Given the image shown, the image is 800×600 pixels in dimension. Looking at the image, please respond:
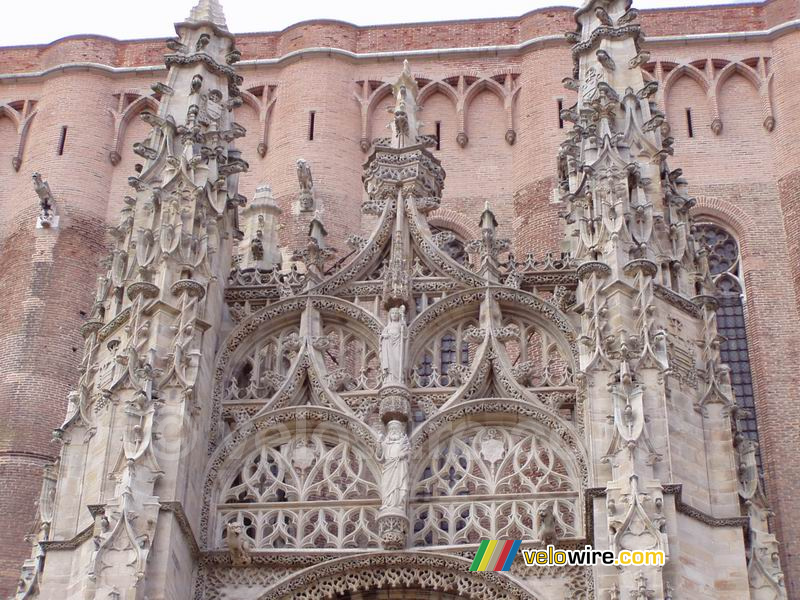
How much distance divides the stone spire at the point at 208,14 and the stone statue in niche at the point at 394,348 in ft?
17.1

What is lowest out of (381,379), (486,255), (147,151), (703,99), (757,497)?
(757,497)

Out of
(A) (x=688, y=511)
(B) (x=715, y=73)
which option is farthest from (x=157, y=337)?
(B) (x=715, y=73)

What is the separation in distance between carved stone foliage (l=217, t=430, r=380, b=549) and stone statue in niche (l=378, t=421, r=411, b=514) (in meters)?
0.27

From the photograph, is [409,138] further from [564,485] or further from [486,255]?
[564,485]

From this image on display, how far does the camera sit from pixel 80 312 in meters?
27.3

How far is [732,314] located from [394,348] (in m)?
8.14

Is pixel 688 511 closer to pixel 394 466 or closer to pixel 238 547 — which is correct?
pixel 394 466

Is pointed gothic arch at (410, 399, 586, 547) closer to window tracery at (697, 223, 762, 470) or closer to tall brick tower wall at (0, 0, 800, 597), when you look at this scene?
window tracery at (697, 223, 762, 470)

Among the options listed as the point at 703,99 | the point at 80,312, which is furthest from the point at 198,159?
the point at 703,99

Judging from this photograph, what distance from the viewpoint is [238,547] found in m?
18.4

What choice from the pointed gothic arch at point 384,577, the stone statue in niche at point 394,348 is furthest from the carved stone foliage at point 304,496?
the stone statue in niche at point 394,348

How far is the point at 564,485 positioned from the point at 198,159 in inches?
229

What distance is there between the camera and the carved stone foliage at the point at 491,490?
18.5 metres

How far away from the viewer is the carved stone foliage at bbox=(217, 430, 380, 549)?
1872cm
